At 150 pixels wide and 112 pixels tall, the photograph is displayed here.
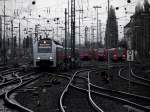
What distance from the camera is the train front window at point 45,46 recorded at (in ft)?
124

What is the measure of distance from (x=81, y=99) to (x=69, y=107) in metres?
2.99

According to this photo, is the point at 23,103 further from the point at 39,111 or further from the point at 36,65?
the point at 36,65

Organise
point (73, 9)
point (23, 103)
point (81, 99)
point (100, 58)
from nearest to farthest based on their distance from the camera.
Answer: point (23, 103) < point (81, 99) < point (73, 9) < point (100, 58)

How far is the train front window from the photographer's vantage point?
37.8 m

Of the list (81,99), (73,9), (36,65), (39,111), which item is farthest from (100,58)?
(39,111)

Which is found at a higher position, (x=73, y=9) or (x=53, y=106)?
(x=73, y=9)

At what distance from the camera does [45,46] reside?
3791 centimetres

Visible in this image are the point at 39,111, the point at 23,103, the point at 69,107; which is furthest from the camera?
the point at 23,103

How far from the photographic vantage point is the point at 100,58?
70000 mm

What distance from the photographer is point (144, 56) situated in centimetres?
7419

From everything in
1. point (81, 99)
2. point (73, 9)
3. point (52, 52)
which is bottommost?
point (81, 99)

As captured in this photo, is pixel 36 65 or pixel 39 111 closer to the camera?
pixel 39 111

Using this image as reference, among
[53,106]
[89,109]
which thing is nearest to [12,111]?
[53,106]

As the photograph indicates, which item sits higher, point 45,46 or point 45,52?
point 45,46
